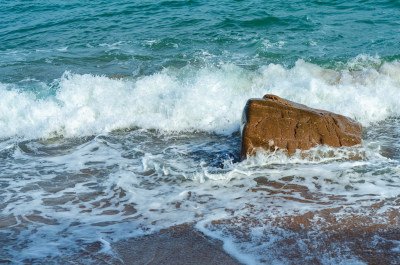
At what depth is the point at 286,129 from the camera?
528 cm

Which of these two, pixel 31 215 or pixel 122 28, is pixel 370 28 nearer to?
pixel 122 28

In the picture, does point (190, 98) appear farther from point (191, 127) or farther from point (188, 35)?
point (188, 35)

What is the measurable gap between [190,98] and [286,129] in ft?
8.85

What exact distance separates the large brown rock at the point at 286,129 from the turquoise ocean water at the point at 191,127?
0.14m

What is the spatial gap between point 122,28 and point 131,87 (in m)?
4.99

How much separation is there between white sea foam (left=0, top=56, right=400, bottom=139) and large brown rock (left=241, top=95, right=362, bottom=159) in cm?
140

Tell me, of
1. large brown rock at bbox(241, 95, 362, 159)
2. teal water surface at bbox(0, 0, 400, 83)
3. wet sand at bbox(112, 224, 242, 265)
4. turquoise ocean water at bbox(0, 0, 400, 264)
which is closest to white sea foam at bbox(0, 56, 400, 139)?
turquoise ocean water at bbox(0, 0, 400, 264)

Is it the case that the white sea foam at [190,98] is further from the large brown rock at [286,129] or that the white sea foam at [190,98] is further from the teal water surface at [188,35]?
the large brown rock at [286,129]

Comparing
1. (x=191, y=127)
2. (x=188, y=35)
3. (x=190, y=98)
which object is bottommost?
(x=191, y=127)

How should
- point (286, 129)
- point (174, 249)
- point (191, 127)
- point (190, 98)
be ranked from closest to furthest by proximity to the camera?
point (174, 249)
point (286, 129)
point (191, 127)
point (190, 98)

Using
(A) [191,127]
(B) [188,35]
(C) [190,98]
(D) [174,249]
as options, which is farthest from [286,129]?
(B) [188,35]

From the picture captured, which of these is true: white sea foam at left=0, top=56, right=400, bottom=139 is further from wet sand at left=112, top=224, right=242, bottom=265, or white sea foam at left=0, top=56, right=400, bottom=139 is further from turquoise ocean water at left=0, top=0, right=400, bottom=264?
wet sand at left=112, top=224, right=242, bottom=265

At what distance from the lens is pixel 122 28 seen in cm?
1269

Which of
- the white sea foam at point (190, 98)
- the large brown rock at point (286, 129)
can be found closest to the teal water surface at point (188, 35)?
the white sea foam at point (190, 98)
